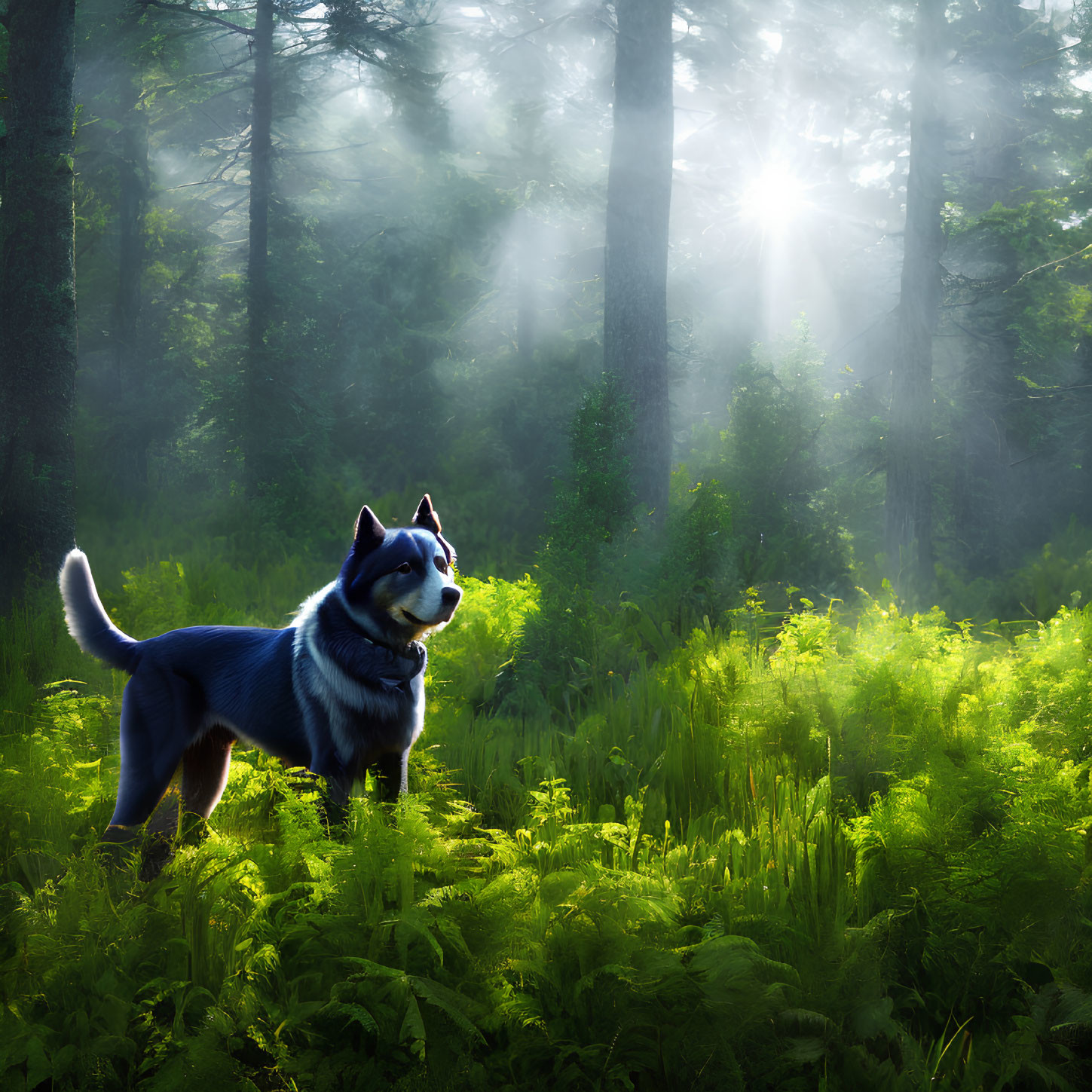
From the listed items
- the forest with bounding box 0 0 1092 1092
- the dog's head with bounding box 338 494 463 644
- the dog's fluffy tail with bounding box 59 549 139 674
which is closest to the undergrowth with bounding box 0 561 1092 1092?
the forest with bounding box 0 0 1092 1092

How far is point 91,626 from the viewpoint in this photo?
3127 millimetres

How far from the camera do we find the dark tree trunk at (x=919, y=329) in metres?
13.2

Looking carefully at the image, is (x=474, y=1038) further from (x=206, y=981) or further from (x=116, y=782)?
(x=116, y=782)

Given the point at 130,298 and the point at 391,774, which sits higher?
the point at 130,298

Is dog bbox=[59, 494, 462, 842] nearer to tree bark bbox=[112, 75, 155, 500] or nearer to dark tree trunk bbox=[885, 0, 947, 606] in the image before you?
dark tree trunk bbox=[885, 0, 947, 606]

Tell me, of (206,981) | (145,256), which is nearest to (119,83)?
(145,256)

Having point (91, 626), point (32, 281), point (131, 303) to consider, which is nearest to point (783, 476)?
point (32, 281)

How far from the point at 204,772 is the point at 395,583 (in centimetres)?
123

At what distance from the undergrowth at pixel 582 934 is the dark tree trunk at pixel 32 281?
15.6 feet

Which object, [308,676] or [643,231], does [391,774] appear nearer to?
[308,676]

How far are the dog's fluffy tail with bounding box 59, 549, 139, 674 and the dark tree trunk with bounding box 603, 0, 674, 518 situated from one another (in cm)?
817

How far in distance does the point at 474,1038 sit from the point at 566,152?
2073 cm

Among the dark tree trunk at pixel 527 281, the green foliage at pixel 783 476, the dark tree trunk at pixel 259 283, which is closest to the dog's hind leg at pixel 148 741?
the green foliage at pixel 783 476

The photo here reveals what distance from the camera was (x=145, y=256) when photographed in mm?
20750
